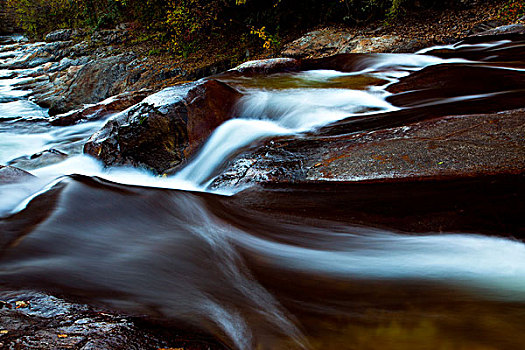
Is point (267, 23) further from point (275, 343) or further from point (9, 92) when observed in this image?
point (275, 343)

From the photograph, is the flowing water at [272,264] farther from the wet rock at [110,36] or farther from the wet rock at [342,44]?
the wet rock at [110,36]

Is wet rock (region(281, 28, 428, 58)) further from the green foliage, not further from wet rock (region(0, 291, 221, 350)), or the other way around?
wet rock (region(0, 291, 221, 350))

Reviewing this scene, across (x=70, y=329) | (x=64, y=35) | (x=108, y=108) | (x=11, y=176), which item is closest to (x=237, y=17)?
(x=108, y=108)

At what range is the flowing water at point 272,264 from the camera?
1.40 metres

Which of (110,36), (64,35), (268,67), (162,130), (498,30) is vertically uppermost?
(64,35)

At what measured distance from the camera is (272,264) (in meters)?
2.00

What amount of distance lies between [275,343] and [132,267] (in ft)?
3.24

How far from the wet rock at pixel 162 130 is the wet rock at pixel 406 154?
1149mm

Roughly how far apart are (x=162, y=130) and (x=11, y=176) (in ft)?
5.63

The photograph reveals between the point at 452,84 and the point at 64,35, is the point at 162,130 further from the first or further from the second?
the point at 64,35

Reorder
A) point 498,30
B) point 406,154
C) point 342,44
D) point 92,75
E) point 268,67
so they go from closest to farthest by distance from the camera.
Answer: point 406,154, point 498,30, point 268,67, point 342,44, point 92,75

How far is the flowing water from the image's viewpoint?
54.9 inches

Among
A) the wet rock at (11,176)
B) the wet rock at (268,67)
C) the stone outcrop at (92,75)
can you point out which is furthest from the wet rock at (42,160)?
the wet rock at (268,67)

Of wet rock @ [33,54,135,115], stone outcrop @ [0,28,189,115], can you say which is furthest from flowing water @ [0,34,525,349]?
wet rock @ [33,54,135,115]
